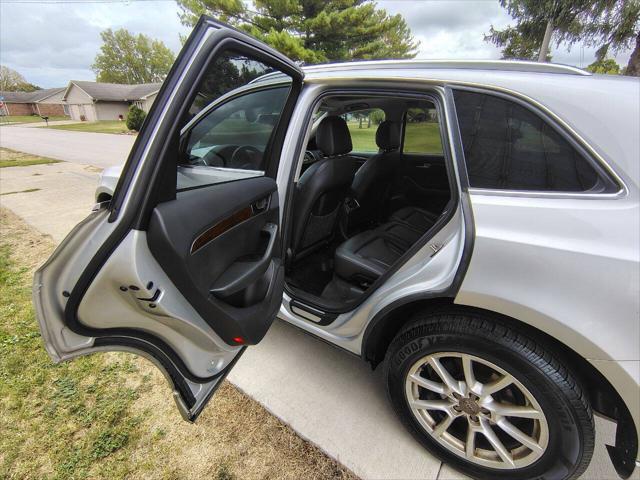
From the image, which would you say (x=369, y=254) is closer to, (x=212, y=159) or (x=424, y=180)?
(x=212, y=159)

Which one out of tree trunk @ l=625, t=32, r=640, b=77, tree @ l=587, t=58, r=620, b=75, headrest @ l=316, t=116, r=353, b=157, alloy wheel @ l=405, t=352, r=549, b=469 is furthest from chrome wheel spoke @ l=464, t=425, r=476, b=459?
tree trunk @ l=625, t=32, r=640, b=77

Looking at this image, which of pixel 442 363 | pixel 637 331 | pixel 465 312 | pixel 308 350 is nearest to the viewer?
pixel 637 331

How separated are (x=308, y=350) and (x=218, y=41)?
1888 mm

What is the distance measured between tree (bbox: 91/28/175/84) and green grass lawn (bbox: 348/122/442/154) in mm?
67249

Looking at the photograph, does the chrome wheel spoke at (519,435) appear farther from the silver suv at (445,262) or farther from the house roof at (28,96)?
the house roof at (28,96)

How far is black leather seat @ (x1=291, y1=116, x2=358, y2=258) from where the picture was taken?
209cm

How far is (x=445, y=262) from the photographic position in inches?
49.3

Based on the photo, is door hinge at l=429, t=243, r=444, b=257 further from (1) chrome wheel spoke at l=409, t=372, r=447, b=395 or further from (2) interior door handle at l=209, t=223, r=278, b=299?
(2) interior door handle at l=209, t=223, r=278, b=299

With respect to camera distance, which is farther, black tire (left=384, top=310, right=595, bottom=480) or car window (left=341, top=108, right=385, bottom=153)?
car window (left=341, top=108, right=385, bottom=153)

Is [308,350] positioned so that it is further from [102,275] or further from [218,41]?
[218,41]

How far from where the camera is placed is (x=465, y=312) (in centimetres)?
128

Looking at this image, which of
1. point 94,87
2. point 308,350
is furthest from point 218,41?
point 94,87

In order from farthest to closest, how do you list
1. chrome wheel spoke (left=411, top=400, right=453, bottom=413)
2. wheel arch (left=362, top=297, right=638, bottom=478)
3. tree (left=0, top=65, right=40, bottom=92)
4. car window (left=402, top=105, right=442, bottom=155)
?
tree (left=0, top=65, right=40, bottom=92), car window (left=402, top=105, right=442, bottom=155), chrome wheel spoke (left=411, top=400, right=453, bottom=413), wheel arch (left=362, top=297, right=638, bottom=478)

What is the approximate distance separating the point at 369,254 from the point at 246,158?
3.15 ft
